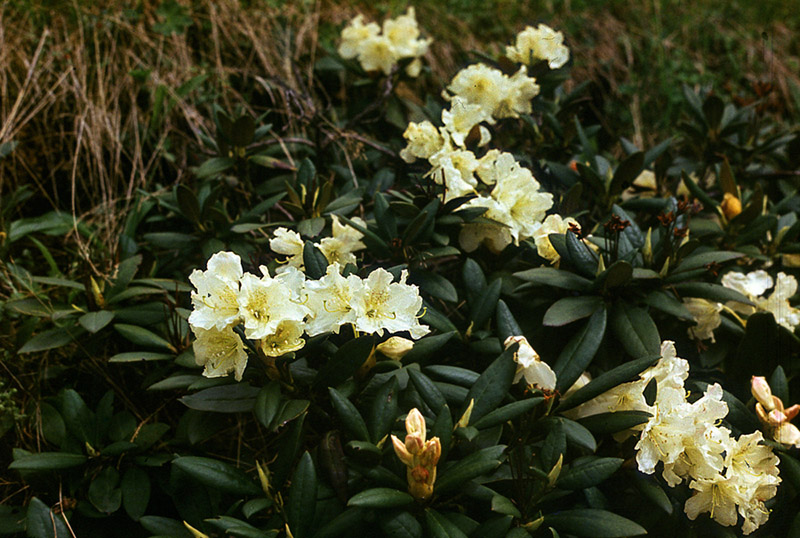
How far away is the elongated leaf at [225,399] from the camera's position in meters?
1.10

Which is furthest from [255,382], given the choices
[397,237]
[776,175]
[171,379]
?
[776,175]

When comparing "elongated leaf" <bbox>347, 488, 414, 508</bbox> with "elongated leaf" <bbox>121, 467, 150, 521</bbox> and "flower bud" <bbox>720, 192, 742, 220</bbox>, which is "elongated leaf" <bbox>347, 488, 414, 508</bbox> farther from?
"flower bud" <bbox>720, 192, 742, 220</bbox>

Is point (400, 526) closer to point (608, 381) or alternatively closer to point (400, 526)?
point (400, 526)

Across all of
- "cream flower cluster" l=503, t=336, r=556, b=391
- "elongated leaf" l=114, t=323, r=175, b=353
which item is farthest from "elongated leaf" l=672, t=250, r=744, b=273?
"elongated leaf" l=114, t=323, r=175, b=353

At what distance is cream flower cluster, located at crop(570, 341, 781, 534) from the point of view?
1038mm

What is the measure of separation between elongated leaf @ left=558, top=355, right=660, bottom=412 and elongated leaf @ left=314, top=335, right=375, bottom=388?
15.2 inches

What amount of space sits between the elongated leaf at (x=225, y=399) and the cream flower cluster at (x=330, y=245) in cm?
24

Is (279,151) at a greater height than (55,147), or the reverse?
(55,147)

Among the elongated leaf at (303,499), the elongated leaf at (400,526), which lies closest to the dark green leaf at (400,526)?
the elongated leaf at (400,526)

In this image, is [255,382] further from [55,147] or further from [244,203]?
[55,147]

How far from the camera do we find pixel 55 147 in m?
2.06

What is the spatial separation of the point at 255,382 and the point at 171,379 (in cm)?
16

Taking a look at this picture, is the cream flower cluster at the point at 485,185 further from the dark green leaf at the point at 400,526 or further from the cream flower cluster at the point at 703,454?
the dark green leaf at the point at 400,526

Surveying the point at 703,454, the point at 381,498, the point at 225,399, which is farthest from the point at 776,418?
the point at 225,399
